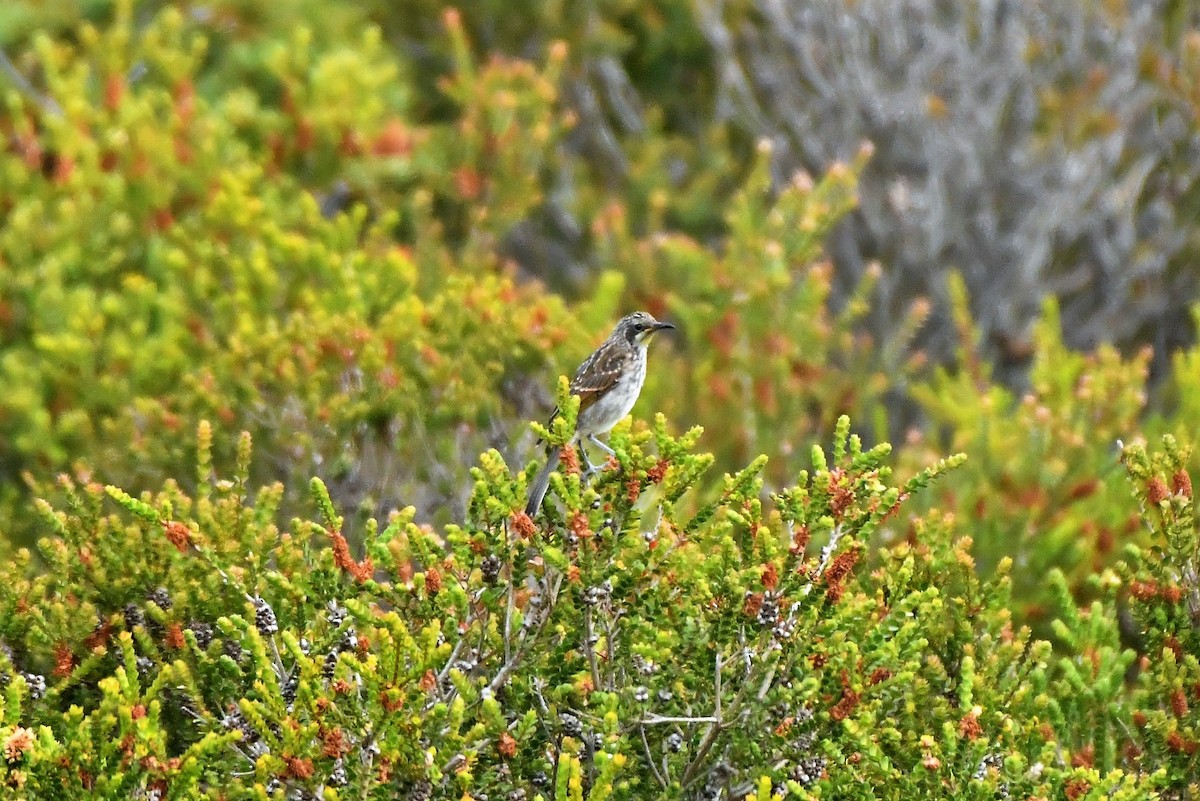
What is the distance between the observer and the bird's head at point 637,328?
700cm

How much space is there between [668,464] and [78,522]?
198 cm

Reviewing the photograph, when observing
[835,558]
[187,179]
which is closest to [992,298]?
[187,179]

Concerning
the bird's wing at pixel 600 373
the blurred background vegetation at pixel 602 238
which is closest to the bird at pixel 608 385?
the bird's wing at pixel 600 373

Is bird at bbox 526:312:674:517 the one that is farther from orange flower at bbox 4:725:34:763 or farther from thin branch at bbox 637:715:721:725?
orange flower at bbox 4:725:34:763

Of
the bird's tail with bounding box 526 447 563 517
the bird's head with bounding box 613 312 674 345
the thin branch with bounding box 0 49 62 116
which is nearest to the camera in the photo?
the bird's tail with bounding box 526 447 563 517

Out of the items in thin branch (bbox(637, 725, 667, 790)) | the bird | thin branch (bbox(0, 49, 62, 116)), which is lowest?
thin branch (bbox(637, 725, 667, 790))

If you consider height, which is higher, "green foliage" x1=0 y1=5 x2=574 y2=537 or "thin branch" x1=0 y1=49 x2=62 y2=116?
"thin branch" x1=0 y1=49 x2=62 y2=116

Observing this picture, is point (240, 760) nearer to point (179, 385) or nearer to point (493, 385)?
point (493, 385)

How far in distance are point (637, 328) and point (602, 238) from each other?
4.81m

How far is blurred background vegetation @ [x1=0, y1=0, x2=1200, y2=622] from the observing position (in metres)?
7.73

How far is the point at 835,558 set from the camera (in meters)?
4.37

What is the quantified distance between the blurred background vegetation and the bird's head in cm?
71

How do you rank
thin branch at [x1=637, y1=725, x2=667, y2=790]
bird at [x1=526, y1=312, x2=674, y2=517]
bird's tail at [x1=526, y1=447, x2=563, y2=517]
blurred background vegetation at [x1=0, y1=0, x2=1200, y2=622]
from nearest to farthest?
thin branch at [x1=637, y1=725, x2=667, y2=790] → bird's tail at [x1=526, y1=447, x2=563, y2=517] → bird at [x1=526, y1=312, x2=674, y2=517] → blurred background vegetation at [x1=0, y1=0, x2=1200, y2=622]

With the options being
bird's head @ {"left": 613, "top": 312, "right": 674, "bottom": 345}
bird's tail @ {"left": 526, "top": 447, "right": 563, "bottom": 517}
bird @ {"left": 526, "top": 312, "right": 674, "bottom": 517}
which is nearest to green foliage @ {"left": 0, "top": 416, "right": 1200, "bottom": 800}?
bird's tail @ {"left": 526, "top": 447, "right": 563, "bottom": 517}
